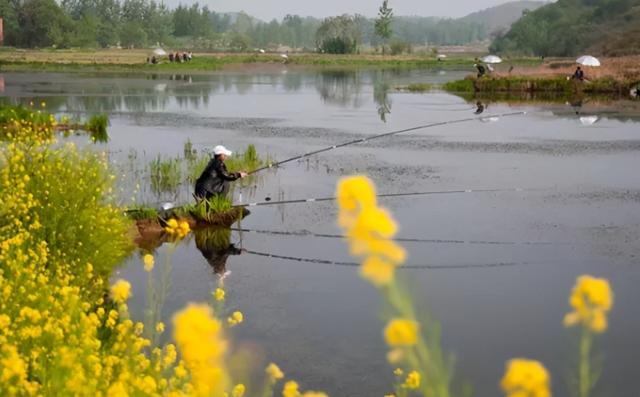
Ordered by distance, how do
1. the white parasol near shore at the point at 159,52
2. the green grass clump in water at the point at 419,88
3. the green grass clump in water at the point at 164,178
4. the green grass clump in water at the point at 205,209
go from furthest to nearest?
the white parasol near shore at the point at 159,52 < the green grass clump in water at the point at 419,88 < the green grass clump in water at the point at 164,178 < the green grass clump in water at the point at 205,209

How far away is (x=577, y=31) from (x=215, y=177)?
315ft

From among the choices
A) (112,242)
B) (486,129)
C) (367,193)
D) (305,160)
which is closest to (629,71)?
(486,129)

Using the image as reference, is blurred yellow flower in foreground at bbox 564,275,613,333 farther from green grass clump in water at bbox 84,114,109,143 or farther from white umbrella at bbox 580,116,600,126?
white umbrella at bbox 580,116,600,126

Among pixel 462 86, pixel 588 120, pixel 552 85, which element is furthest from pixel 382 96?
pixel 588 120

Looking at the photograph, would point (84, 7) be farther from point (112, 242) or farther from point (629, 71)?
point (112, 242)

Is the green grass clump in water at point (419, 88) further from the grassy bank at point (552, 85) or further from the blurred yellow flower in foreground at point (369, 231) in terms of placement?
the blurred yellow flower in foreground at point (369, 231)

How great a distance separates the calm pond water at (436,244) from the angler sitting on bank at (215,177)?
0.74 m

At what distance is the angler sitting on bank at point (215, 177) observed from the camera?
40.7ft

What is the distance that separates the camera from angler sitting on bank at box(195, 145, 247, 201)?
12.4 metres

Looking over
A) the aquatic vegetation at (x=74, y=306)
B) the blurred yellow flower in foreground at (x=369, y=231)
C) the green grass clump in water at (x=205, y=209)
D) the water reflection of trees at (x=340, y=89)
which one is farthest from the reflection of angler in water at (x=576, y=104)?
the blurred yellow flower in foreground at (x=369, y=231)

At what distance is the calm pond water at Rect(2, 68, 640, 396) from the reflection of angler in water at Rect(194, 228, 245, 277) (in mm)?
74

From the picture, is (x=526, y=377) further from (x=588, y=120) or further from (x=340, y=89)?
(x=340, y=89)

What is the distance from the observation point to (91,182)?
9.20 metres

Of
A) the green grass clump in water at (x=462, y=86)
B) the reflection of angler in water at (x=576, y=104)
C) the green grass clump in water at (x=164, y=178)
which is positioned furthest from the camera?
the green grass clump in water at (x=462, y=86)
